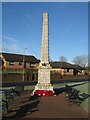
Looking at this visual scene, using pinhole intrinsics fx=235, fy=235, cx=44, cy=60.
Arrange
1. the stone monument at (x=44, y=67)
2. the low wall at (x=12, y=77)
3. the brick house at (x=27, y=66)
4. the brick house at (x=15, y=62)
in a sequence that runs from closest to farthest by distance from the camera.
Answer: the stone monument at (x=44, y=67)
the low wall at (x=12, y=77)
the brick house at (x=27, y=66)
the brick house at (x=15, y=62)

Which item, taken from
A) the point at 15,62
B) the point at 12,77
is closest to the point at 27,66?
the point at 15,62

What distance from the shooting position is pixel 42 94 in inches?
888

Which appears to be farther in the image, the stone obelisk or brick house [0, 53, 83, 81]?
brick house [0, 53, 83, 81]

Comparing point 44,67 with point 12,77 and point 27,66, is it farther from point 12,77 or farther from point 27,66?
point 27,66

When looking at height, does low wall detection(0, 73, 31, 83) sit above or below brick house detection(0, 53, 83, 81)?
below

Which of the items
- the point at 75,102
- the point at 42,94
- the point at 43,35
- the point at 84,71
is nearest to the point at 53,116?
the point at 75,102

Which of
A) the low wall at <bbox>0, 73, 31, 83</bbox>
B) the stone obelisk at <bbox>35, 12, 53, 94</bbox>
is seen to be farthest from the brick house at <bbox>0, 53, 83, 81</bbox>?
the stone obelisk at <bbox>35, 12, 53, 94</bbox>

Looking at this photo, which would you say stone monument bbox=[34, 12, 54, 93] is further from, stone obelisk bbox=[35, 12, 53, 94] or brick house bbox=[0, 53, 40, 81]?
brick house bbox=[0, 53, 40, 81]

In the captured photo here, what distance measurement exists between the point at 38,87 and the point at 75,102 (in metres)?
6.35

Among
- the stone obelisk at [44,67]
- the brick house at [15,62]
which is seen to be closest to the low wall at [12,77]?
the brick house at [15,62]

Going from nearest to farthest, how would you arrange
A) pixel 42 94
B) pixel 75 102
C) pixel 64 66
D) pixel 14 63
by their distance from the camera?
pixel 75 102 → pixel 42 94 → pixel 14 63 → pixel 64 66

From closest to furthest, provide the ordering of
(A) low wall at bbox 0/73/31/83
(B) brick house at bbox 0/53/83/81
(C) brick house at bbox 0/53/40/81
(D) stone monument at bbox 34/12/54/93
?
1. (D) stone monument at bbox 34/12/54/93
2. (A) low wall at bbox 0/73/31/83
3. (B) brick house at bbox 0/53/83/81
4. (C) brick house at bbox 0/53/40/81

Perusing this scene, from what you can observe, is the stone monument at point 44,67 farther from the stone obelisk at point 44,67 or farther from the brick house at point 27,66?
the brick house at point 27,66

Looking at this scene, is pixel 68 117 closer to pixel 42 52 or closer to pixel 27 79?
pixel 42 52
